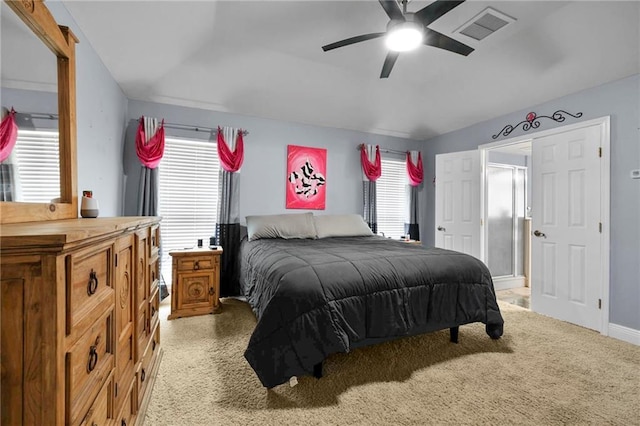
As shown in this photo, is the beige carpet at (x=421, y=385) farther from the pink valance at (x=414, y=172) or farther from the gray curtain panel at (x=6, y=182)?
the pink valance at (x=414, y=172)

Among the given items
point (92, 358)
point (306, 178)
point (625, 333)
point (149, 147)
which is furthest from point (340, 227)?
point (92, 358)

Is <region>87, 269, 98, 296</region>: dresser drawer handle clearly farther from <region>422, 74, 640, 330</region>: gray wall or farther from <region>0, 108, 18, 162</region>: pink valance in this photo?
<region>422, 74, 640, 330</region>: gray wall

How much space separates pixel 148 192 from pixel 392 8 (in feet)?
9.88

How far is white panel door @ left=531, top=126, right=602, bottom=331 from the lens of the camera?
2.79 metres

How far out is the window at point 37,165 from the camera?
1.16 meters

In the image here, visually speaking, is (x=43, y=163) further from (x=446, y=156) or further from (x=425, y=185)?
(x=425, y=185)

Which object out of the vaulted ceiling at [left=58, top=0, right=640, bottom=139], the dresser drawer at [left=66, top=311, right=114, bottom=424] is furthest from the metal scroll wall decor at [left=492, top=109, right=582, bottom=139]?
the dresser drawer at [left=66, top=311, right=114, bottom=424]

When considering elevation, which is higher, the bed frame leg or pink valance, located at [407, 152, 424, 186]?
pink valance, located at [407, 152, 424, 186]

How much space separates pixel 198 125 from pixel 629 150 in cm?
450

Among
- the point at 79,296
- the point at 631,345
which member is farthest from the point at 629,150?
the point at 79,296

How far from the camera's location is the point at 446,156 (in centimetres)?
423

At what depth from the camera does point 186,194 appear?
140 inches

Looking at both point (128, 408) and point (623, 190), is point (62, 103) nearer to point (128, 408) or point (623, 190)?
point (128, 408)

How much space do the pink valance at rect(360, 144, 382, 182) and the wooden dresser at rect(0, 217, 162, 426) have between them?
3579 millimetres
